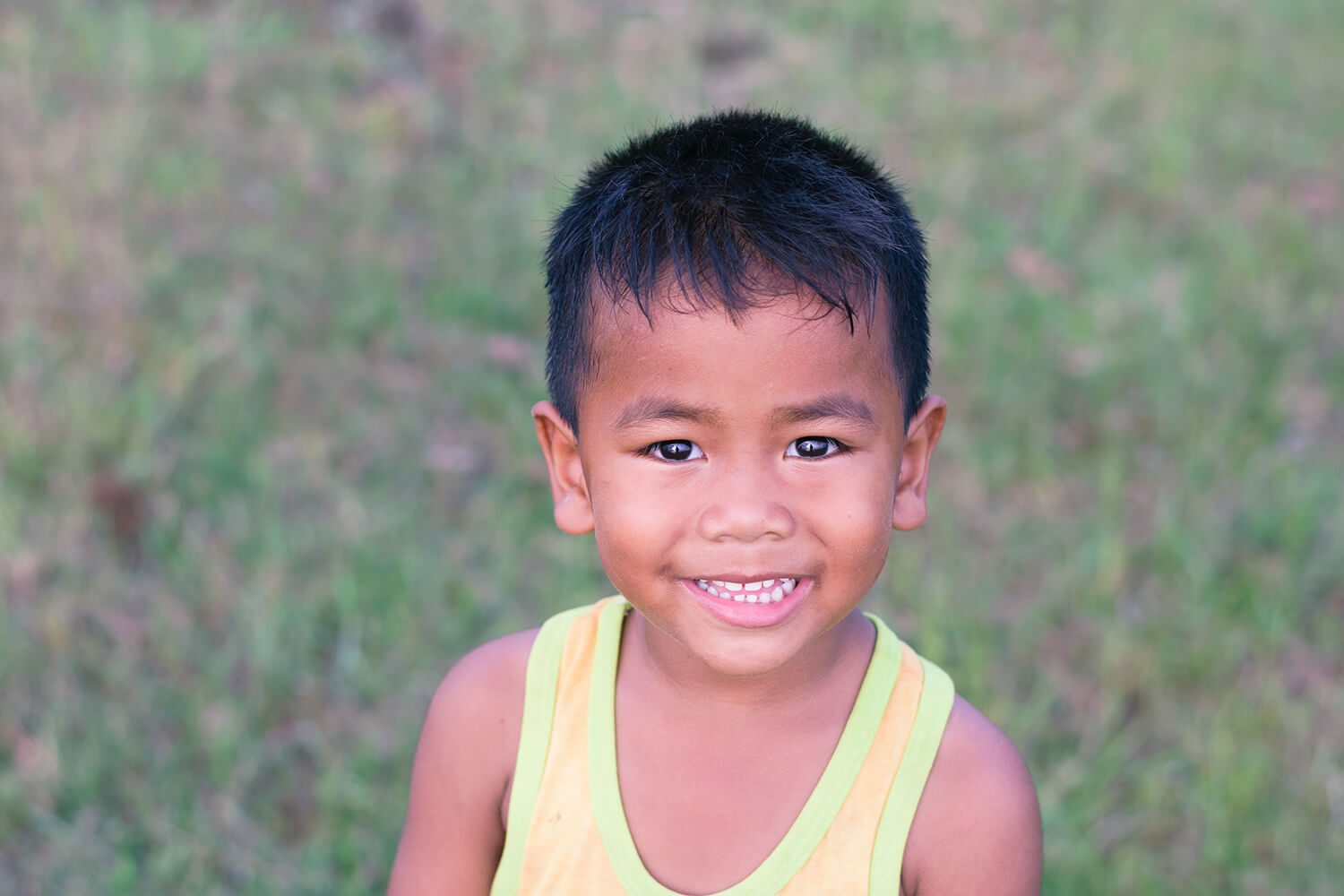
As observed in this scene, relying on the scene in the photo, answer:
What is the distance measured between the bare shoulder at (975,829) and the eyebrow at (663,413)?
55 cm

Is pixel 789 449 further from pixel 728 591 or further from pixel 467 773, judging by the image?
pixel 467 773

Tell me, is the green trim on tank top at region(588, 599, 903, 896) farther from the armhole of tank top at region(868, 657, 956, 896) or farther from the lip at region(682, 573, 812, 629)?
the lip at region(682, 573, 812, 629)

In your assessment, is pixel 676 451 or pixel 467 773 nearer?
pixel 676 451

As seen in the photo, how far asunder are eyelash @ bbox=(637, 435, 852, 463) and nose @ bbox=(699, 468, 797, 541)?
55 millimetres

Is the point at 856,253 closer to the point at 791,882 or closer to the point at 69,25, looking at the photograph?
the point at 791,882

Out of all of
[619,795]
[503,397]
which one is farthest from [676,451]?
[503,397]

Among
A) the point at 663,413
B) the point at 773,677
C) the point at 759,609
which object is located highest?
the point at 663,413

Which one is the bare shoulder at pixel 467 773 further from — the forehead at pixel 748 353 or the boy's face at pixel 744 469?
the forehead at pixel 748 353

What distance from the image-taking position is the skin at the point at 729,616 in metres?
1.61

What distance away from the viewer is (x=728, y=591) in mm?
1661

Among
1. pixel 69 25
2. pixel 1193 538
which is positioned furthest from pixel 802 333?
pixel 69 25

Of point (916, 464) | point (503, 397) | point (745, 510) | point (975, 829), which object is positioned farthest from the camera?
point (503, 397)

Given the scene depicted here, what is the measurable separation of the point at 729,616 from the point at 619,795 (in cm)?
33

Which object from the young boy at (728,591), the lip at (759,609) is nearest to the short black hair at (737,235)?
the young boy at (728,591)
